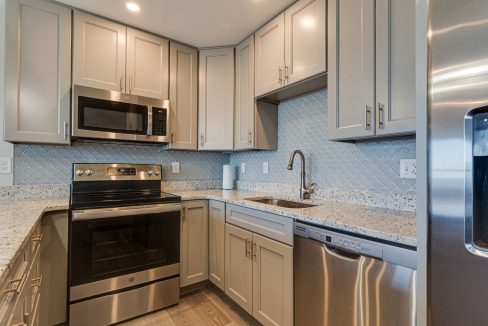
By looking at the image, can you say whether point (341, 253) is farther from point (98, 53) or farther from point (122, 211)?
point (98, 53)

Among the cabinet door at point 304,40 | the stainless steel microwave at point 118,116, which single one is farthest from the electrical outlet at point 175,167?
the cabinet door at point 304,40

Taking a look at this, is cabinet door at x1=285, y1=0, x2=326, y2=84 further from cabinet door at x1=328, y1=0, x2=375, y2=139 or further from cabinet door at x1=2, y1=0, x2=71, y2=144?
cabinet door at x1=2, y1=0, x2=71, y2=144

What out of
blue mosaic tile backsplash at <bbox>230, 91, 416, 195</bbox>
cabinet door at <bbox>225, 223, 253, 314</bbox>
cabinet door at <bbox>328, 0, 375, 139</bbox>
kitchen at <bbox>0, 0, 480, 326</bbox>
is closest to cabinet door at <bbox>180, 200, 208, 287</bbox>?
kitchen at <bbox>0, 0, 480, 326</bbox>

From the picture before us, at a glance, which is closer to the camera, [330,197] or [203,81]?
[330,197]

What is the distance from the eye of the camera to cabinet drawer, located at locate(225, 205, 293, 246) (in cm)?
151

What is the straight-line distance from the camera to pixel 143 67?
2.34m

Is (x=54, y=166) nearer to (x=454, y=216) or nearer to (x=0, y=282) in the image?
(x=0, y=282)

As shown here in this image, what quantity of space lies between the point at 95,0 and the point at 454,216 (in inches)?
99.6

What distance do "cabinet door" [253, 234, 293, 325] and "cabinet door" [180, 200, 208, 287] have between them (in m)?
0.72

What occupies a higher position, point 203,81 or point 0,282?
point 203,81

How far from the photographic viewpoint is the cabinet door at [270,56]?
6.61 ft

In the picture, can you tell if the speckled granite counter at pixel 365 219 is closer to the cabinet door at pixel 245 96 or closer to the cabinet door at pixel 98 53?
the cabinet door at pixel 245 96

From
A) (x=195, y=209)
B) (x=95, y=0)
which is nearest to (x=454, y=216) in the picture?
(x=195, y=209)

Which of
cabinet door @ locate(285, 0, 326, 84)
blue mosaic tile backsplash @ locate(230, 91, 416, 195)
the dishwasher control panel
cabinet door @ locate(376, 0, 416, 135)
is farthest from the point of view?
cabinet door @ locate(285, 0, 326, 84)
